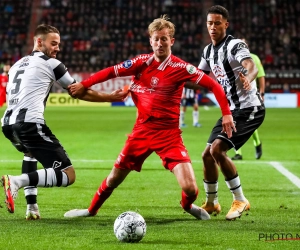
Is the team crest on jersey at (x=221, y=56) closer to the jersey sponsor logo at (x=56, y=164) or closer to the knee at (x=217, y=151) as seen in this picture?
the knee at (x=217, y=151)

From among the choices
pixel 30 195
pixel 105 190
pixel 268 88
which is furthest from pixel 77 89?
pixel 268 88

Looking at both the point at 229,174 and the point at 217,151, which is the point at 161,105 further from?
the point at 229,174

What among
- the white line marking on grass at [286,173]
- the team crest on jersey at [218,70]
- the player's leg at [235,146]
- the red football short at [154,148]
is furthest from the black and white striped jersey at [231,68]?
the white line marking on grass at [286,173]

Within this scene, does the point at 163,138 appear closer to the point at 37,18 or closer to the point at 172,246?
the point at 172,246

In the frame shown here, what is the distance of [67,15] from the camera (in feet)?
146

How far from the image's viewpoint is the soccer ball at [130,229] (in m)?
6.06

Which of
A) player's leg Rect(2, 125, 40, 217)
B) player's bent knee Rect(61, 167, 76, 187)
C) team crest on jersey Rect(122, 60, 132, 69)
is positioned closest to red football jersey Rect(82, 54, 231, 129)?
team crest on jersey Rect(122, 60, 132, 69)

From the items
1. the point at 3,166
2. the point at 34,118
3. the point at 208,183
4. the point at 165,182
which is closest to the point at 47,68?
the point at 34,118

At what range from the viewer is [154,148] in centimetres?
728

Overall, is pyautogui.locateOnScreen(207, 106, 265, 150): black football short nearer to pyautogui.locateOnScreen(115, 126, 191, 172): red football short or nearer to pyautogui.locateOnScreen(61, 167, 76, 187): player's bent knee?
pyautogui.locateOnScreen(115, 126, 191, 172): red football short

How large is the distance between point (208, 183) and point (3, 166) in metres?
5.37

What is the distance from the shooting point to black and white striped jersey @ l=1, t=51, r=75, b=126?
7.07 meters

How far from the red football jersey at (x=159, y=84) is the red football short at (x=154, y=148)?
85mm

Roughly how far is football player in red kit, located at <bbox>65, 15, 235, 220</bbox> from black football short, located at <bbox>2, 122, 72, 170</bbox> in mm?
686
